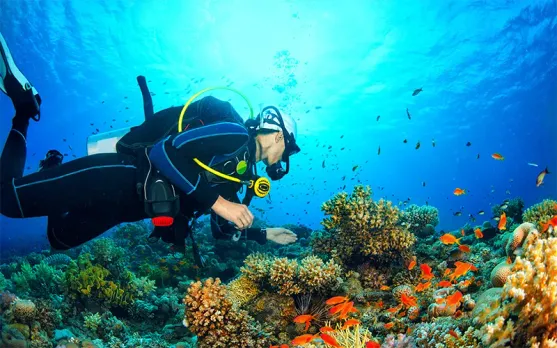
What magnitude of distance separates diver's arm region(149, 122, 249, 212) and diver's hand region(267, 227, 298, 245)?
5.77ft

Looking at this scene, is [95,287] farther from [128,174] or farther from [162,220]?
[162,220]

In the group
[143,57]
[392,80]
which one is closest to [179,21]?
[143,57]

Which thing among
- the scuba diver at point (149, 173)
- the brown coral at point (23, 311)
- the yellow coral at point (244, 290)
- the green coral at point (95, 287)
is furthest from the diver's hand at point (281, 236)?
the brown coral at point (23, 311)

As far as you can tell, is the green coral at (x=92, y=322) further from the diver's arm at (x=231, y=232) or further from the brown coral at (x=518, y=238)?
the brown coral at (x=518, y=238)

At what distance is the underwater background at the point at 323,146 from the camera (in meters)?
4.55

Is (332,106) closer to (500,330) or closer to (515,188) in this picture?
(500,330)

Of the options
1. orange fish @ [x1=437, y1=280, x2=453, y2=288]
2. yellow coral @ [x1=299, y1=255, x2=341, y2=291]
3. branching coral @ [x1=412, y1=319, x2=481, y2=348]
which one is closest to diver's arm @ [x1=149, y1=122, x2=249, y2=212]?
yellow coral @ [x1=299, y1=255, x2=341, y2=291]

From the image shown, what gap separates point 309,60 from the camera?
3009cm

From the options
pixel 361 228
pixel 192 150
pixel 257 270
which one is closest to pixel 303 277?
pixel 257 270

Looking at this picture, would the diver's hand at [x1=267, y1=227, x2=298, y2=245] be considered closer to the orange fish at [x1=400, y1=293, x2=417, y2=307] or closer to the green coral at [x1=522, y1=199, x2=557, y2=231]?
the orange fish at [x1=400, y1=293, x2=417, y2=307]

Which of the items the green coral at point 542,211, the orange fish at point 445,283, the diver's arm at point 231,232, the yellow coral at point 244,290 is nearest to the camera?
the orange fish at point 445,283

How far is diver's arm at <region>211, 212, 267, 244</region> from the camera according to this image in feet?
18.5

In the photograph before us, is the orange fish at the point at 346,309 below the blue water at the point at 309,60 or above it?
below

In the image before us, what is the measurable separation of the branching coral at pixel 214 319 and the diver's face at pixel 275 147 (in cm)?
229
